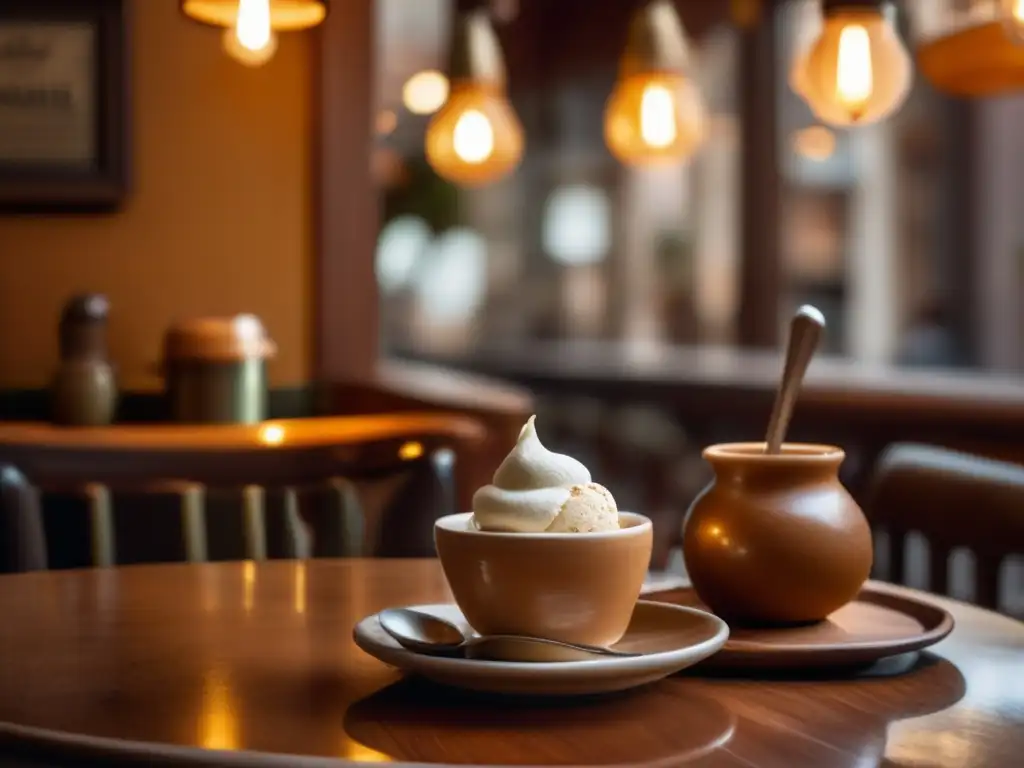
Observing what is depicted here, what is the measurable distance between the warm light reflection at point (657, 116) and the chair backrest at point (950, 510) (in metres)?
1.74

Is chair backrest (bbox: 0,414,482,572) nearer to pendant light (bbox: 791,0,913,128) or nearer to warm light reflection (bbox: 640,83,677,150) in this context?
pendant light (bbox: 791,0,913,128)

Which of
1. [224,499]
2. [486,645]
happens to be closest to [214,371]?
[224,499]

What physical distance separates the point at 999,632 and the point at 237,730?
61cm

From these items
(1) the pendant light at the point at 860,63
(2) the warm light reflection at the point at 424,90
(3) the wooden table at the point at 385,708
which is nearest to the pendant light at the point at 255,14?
(3) the wooden table at the point at 385,708

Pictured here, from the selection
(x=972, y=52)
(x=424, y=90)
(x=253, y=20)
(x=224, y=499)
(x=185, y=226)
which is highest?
(x=424, y=90)

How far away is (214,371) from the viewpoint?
9.06 feet

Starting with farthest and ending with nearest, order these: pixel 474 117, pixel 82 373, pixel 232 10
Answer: pixel 474 117 → pixel 82 373 → pixel 232 10

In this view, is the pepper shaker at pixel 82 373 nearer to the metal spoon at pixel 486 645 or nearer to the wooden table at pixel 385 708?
the wooden table at pixel 385 708

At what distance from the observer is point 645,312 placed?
1062 cm

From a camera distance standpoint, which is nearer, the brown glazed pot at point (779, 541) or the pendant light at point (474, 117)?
the brown glazed pot at point (779, 541)

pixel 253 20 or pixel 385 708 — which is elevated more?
pixel 253 20

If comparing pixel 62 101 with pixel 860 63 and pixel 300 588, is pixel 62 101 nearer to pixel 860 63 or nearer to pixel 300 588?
pixel 860 63

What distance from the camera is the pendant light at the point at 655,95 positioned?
3.09 metres

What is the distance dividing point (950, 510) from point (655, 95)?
6.22 feet
